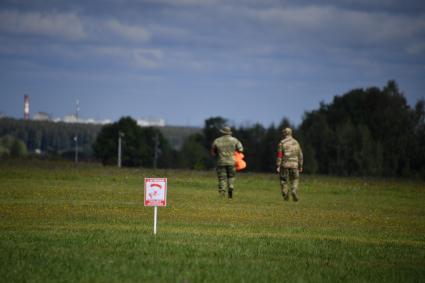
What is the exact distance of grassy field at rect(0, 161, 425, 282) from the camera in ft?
45.9

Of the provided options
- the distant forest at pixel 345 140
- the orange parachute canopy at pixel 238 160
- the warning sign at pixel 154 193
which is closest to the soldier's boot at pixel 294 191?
the orange parachute canopy at pixel 238 160

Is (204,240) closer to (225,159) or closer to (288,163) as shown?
(288,163)

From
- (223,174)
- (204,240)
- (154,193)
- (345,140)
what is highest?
(345,140)

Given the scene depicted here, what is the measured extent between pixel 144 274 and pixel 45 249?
2580mm

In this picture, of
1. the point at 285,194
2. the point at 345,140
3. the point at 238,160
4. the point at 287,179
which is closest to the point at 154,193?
the point at 285,194

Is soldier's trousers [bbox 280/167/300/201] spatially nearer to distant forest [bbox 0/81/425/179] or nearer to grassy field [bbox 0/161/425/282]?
grassy field [bbox 0/161/425/282]

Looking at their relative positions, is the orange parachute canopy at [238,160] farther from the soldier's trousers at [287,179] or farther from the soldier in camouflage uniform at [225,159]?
the soldier's trousers at [287,179]

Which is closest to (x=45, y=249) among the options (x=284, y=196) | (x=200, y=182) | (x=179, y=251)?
(x=179, y=251)

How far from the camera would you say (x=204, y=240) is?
17.5m

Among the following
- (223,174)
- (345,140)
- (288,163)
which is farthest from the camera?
(345,140)

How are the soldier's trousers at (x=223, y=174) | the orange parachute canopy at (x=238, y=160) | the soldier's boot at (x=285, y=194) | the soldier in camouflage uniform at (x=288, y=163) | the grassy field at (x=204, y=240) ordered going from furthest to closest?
the orange parachute canopy at (x=238, y=160) → the soldier's trousers at (x=223, y=174) → the soldier in camouflage uniform at (x=288, y=163) → the soldier's boot at (x=285, y=194) → the grassy field at (x=204, y=240)

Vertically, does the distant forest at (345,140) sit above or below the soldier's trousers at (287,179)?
above

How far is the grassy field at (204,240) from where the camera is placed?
45.9ft

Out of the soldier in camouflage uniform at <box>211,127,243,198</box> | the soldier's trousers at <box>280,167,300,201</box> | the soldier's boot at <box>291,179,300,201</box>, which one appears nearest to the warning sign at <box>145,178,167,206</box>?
the soldier's boot at <box>291,179,300,201</box>
